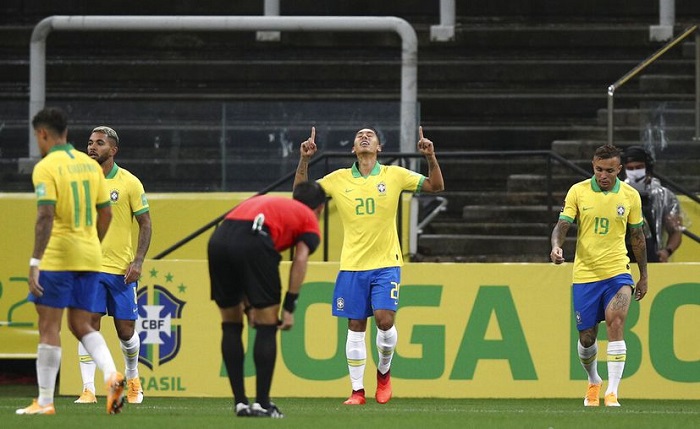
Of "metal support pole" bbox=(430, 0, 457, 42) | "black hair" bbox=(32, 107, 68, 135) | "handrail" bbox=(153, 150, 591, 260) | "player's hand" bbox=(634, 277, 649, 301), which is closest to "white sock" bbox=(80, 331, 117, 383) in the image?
"black hair" bbox=(32, 107, 68, 135)

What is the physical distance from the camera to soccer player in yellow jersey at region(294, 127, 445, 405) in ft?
42.3

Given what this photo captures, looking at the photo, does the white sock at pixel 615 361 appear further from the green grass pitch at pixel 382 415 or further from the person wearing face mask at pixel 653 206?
the person wearing face mask at pixel 653 206

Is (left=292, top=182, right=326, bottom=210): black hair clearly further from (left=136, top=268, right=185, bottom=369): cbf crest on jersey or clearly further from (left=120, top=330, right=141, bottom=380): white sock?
(left=136, top=268, right=185, bottom=369): cbf crest on jersey

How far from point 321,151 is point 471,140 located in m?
3.22

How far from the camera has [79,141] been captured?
1720cm

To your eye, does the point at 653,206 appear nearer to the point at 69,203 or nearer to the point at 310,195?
the point at 310,195

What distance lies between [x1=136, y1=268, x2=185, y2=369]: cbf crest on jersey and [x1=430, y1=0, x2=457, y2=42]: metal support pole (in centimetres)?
693

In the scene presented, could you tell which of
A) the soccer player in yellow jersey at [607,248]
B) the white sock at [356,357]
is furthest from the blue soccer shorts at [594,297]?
the white sock at [356,357]

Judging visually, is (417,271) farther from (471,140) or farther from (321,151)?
(471,140)

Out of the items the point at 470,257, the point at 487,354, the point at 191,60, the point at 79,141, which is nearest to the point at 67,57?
the point at 191,60

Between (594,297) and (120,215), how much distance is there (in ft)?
13.7

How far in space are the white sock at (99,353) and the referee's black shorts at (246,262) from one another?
3.04 feet

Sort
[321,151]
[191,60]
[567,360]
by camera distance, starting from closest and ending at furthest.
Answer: [567,360] < [321,151] < [191,60]

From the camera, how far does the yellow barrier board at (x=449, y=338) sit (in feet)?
48.6
